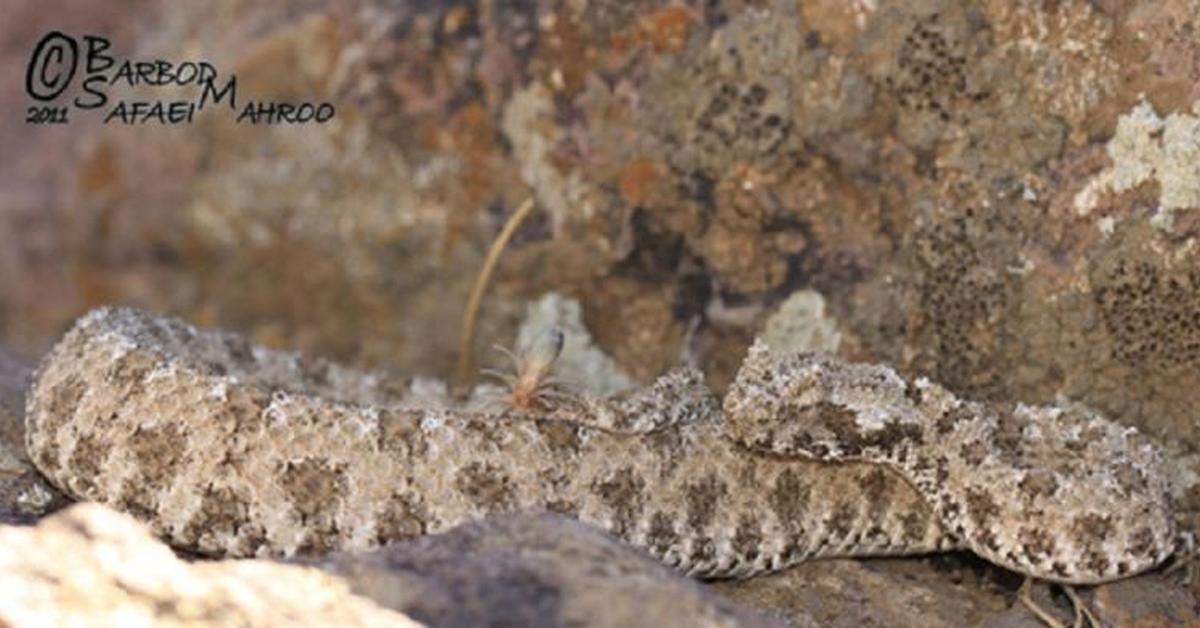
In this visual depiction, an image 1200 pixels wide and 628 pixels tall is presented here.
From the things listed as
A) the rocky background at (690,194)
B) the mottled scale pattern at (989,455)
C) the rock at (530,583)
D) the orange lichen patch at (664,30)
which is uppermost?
the orange lichen patch at (664,30)

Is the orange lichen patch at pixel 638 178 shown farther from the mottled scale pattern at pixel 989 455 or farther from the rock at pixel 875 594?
the rock at pixel 875 594

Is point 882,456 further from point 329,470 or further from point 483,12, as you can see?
point 483,12

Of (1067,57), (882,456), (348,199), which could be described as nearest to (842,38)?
(1067,57)

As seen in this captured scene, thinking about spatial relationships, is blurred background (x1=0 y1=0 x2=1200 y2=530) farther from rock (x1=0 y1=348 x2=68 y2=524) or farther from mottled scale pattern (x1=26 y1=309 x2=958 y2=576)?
rock (x1=0 y1=348 x2=68 y2=524)

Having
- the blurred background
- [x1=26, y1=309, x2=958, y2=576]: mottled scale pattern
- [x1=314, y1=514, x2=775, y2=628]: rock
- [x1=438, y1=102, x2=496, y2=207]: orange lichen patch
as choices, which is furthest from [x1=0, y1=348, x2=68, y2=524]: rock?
[x1=438, y1=102, x2=496, y2=207]: orange lichen patch

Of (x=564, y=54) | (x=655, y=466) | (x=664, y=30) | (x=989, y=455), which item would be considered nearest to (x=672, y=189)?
(x=664, y=30)

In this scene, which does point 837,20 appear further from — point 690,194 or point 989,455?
point 989,455

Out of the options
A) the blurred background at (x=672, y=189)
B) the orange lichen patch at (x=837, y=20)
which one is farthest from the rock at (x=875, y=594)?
the orange lichen patch at (x=837, y=20)

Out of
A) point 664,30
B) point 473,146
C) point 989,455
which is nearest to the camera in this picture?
point 989,455
